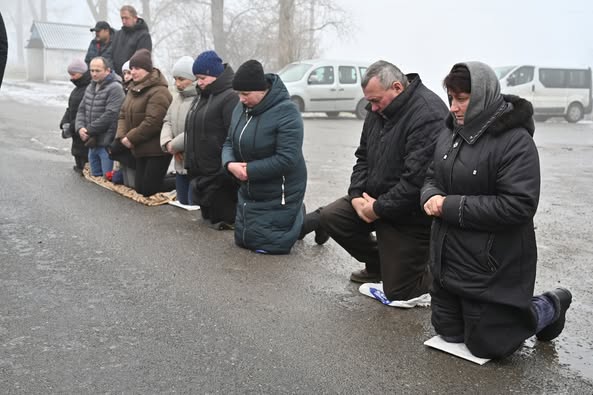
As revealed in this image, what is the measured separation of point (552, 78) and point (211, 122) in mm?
19470

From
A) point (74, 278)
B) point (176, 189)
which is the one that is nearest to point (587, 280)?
point (74, 278)

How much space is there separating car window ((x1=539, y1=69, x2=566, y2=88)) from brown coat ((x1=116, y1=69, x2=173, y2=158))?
722 inches

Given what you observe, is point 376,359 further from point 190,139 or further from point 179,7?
point 179,7

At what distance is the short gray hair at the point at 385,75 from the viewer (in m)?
4.90

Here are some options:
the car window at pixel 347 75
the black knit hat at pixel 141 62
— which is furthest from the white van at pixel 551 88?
the black knit hat at pixel 141 62

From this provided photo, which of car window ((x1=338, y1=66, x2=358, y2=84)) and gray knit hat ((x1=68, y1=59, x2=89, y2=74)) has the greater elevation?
car window ((x1=338, y1=66, x2=358, y2=84))

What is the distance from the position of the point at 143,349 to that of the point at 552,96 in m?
22.4

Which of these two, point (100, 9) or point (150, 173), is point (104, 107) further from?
point (100, 9)

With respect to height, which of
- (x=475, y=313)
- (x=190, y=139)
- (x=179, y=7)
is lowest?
(x=475, y=313)

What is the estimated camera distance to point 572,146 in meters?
16.7

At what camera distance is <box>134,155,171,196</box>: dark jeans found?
338 inches

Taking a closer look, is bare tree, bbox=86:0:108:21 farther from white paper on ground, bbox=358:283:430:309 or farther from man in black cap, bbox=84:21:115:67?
white paper on ground, bbox=358:283:430:309

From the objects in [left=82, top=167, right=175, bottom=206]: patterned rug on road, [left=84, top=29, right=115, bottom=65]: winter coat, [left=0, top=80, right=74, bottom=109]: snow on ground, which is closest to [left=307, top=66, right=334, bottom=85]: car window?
[left=0, top=80, right=74, bottom=109]: snow on ground

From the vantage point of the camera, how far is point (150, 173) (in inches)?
338
